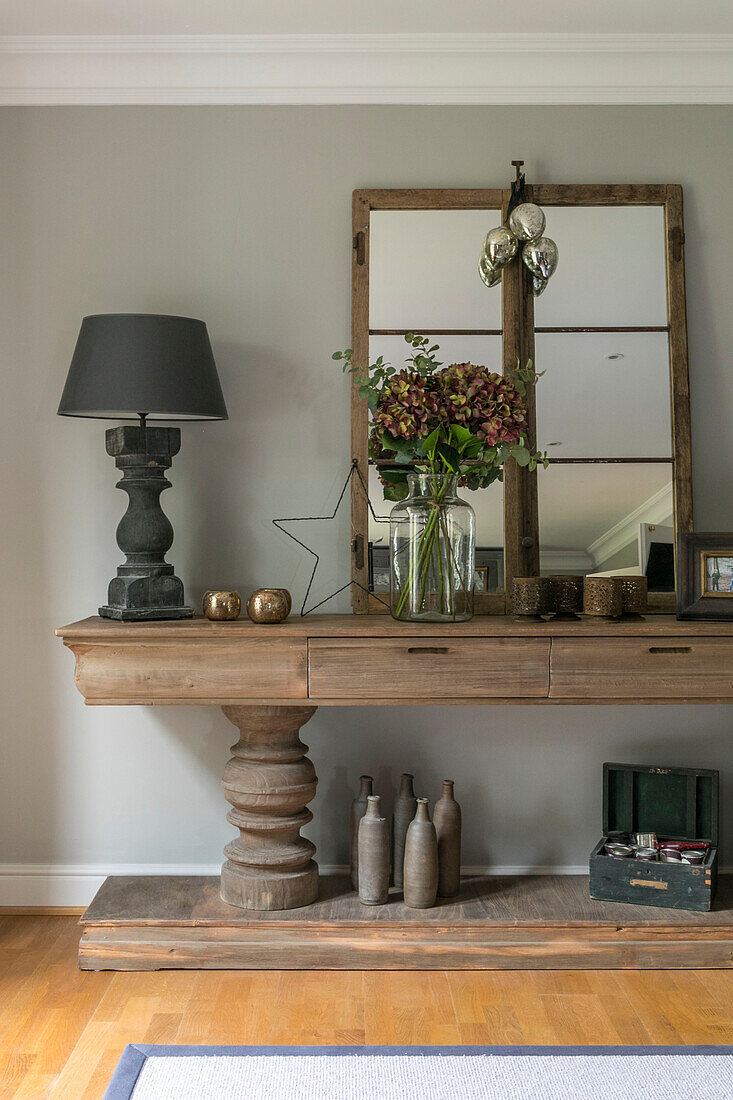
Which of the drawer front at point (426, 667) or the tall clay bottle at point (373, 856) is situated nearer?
the drawer front at point (426, 667)

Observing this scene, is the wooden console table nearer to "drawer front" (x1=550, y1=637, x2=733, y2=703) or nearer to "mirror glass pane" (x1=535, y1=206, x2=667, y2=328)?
"drawer front" (x1=550, y1=637, x2=733, y2=703)

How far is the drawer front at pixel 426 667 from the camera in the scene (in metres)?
2.50

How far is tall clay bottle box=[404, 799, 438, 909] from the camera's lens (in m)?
2.62

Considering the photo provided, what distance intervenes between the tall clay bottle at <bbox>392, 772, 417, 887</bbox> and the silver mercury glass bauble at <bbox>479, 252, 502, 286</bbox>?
58.9 inches

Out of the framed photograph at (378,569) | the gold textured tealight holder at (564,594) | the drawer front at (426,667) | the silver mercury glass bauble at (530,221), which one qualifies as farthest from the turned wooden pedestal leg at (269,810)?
the silver mercury glass bauble at (530,221)

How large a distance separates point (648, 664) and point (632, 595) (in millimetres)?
253

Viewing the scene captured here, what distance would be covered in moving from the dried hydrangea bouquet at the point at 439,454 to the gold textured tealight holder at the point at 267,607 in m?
0.32

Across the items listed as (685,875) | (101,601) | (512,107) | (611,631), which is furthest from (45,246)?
(685,875)

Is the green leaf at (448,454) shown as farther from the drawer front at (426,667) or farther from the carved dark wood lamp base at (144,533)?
the carved dark wood lamp base at (144,533)

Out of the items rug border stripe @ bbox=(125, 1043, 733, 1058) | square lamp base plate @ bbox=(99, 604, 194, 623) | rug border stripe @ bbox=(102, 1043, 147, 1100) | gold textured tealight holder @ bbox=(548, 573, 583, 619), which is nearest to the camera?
rug border stripe @ bbox=(102, 1043, 147, 1100)

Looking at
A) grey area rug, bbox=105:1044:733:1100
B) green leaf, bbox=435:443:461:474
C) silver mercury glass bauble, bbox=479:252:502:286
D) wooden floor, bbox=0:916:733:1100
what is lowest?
grey area rug, bbox=105:1044:733:1100

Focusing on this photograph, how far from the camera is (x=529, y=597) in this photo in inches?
104

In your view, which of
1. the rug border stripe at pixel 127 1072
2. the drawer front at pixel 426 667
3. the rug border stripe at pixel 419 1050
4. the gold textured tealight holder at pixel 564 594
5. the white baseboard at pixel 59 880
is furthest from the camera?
the white baseboard at pixel 59 880
